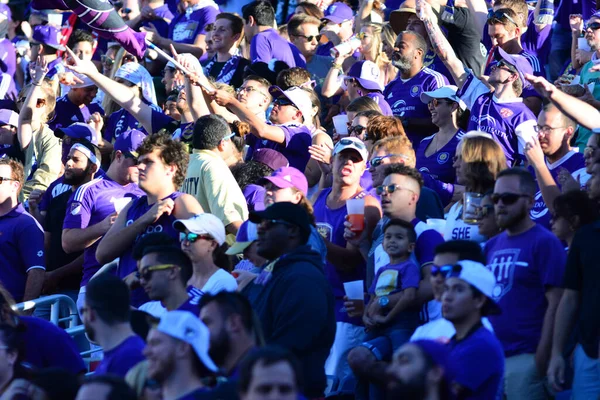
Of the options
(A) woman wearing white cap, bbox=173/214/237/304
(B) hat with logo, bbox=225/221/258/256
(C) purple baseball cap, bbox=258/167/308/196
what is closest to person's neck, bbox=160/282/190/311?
(A) woman wearing white cap, bbox=173/214/237/304

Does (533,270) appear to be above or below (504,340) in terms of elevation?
above

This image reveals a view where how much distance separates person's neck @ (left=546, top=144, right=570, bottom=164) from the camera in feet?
24.2

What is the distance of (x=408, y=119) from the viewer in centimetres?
961

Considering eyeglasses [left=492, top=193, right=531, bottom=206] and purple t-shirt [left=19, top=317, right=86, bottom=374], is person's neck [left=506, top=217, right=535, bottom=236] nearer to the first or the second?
eyeglasses [left=492, top=193, right=531, bottom=206]

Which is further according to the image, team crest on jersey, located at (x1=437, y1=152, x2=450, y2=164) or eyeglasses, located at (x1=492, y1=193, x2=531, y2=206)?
team crest on jersey, located at (x1=437, y1=152, x2=450, y2=164)

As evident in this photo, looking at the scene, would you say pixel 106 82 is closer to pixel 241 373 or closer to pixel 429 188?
pixel 429 188

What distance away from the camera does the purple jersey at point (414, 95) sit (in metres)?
9.66

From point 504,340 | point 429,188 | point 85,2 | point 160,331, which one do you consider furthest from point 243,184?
point 160,331

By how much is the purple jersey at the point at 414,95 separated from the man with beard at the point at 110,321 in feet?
14.2

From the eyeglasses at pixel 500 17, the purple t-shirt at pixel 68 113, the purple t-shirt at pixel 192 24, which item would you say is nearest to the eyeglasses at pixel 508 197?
the eyeglasses at pixel 500 17

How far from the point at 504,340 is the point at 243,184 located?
3.04 m

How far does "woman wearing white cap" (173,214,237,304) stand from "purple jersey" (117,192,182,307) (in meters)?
0.45

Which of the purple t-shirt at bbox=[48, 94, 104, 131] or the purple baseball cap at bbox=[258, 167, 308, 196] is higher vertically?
the purple baseball cap at bbox=[258, 167, 308, 196]

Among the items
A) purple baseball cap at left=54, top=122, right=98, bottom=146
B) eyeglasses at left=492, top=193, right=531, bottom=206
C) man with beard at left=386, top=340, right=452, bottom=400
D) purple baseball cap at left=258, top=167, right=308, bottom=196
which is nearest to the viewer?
man with beard at left=386, top=340, right=452, bottom=400
